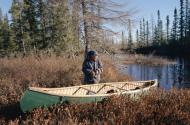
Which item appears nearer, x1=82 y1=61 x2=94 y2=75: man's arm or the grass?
the grass

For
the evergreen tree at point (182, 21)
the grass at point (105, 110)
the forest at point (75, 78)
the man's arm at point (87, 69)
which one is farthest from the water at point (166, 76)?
the evergreen tree at point (182, 21)

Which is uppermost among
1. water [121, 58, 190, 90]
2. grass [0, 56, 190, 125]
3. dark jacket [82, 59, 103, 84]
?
dark jacket [82, 59, 103, 84]

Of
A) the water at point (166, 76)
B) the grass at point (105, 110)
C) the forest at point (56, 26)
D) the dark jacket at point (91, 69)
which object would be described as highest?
the forest at point (56, 26)

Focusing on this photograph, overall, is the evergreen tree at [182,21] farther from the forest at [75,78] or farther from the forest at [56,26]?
the forest at [56,26]

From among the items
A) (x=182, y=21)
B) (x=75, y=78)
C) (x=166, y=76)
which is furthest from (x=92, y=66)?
(x=182, y=21)

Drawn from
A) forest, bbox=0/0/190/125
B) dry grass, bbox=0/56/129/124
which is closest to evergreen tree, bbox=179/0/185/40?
forest, bbox=0/0/190/125

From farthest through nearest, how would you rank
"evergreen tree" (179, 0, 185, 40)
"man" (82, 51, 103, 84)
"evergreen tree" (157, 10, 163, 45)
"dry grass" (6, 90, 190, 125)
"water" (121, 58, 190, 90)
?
"evergreen tree" (157, 10, 163, 45) → "evergreen tree" (179, 0, 185, 40) → "water" (121, 58, 190, 90) → "man" (82, 51, 103, 84) → "dry grass" (6, 90, 190, 125)

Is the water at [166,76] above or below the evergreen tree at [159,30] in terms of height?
below

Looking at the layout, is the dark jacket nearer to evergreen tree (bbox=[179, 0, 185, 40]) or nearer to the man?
the man

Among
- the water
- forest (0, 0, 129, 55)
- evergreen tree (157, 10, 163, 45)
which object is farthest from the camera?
evergreen tree (157, 10, 163, 45)

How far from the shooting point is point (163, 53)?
254ft

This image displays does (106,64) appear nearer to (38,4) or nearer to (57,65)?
(57,65)

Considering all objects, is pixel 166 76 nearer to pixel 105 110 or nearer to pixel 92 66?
pixel 92 66

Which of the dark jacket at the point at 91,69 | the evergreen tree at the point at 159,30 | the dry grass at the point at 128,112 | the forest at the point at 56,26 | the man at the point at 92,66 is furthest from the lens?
the evergreen tree at the point at 159,30
